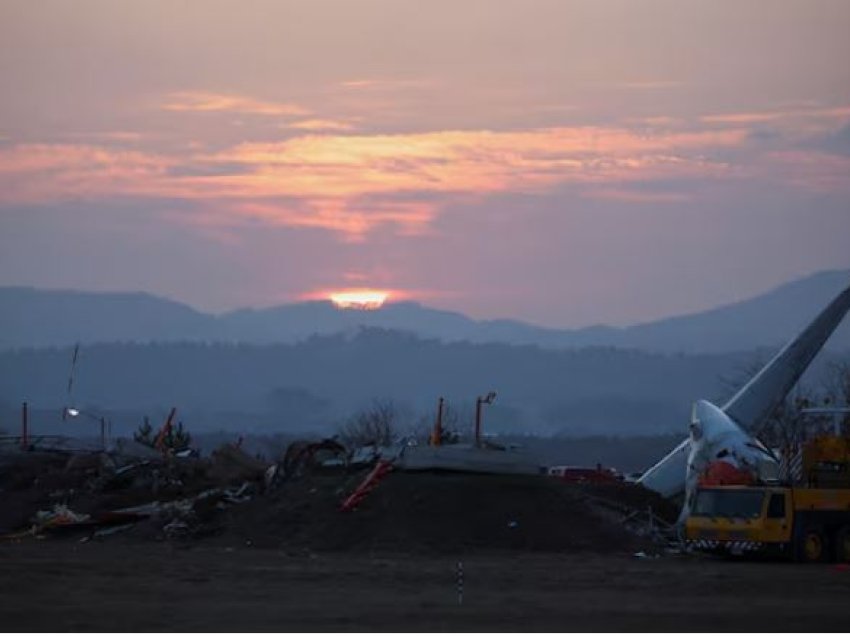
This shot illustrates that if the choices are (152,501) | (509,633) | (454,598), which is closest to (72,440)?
(152,501)

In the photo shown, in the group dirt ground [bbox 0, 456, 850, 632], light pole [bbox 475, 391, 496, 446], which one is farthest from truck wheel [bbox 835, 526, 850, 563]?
light pole [bbox 475, 391, 496, 446]

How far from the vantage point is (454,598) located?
32.7 metres

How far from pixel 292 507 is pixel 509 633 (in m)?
22.6

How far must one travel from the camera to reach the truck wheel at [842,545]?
4347 centimetres

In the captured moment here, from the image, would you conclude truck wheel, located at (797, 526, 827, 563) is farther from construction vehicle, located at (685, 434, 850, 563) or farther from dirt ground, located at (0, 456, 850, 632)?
dirt ground, located at (0, 456, 850, 632)

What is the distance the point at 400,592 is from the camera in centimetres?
3397

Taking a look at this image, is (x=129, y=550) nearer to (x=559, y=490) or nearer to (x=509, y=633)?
(x=559, y=490)

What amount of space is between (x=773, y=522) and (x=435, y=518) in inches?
352

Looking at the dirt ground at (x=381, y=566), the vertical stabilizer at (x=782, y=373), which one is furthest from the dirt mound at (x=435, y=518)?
the vertical stabilizer at (x=782, y=373)

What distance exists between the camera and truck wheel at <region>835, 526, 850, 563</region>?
43469 millimetres

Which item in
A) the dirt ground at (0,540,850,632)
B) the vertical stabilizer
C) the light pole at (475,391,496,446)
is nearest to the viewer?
the dirt ground at (0,540,850,632)

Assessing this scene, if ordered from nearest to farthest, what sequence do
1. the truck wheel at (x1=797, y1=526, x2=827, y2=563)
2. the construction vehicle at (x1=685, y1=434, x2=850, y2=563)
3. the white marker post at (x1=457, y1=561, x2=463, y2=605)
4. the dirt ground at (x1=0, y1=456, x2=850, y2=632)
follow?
the dirt ground at (x1=0, y1=456, x2=850, y2=632) → the white marker post at (x1=457, y1=561, x2=463, y2=605) → the construction vehicle at (x1=685, y1=434, x2=850, y2=563) → the truck wheel at (x1=797, y1=526, x2=827, y2=563)

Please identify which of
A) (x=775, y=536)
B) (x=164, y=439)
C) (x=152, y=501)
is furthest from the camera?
(x=164, y=439)

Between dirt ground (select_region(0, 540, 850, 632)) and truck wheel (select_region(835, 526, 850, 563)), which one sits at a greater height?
truck wheel (select_region(835, 526, 850, 563))
